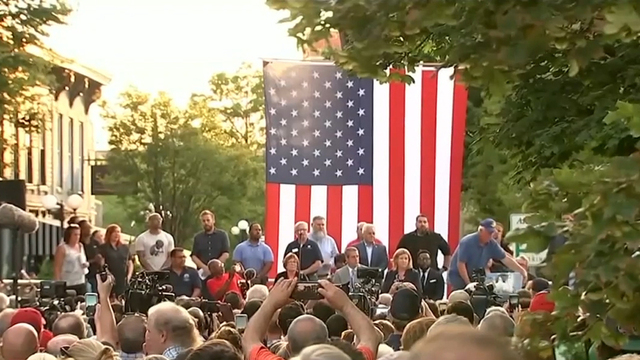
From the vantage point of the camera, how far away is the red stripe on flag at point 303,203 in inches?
635

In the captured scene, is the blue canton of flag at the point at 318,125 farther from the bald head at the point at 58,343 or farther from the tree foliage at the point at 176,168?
the tree foliage at the point at 176,168

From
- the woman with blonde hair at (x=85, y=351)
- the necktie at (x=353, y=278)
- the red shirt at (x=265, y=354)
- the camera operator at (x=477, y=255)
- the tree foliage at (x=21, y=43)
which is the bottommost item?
the necktie at (x=353, y=278)

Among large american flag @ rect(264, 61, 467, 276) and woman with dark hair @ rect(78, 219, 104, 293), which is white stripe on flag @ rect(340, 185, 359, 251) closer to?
large american flag @ rect(264, 61, 467, 276)

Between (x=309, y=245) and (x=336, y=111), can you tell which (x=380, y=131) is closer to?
(x=336, y=111)

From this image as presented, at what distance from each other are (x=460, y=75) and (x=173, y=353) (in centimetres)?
261

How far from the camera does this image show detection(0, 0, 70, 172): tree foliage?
2542cm

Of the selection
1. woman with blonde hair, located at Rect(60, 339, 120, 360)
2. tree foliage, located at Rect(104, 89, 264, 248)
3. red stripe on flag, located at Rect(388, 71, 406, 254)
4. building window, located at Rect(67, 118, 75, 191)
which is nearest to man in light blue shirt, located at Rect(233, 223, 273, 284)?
red stripe on flag, located at Rect(388, 71, 406, 254)

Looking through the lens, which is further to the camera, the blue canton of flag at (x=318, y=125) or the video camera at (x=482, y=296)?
the blue canton of flag at (x=318, y=125)

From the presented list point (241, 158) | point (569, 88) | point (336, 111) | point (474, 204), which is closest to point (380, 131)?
point (336, 111)

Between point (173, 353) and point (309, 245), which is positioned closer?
point (173, 353)

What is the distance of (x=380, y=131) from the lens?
1573 centimetres

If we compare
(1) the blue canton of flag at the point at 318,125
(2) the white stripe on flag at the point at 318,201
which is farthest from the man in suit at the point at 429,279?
(2) the white stripe on flag at the point at 318,201

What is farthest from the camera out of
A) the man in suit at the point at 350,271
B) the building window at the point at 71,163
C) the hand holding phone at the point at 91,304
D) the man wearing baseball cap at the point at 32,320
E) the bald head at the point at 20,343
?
the building window at the point at 71,163

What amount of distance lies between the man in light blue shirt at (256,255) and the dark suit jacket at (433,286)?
8.99 ft
